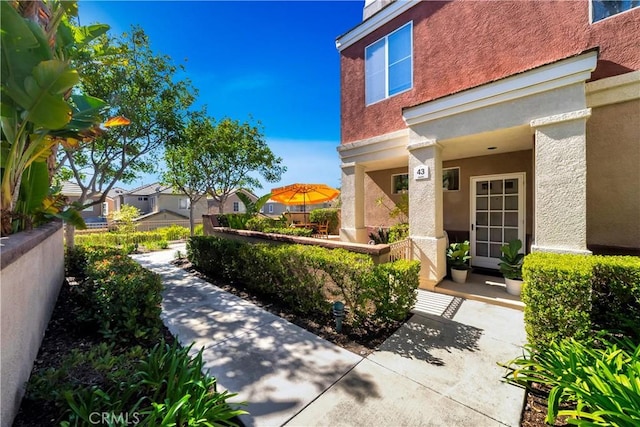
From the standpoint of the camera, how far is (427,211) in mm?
6398

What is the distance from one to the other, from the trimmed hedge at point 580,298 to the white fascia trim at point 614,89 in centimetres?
334

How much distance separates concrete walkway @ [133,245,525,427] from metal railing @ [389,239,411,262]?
126 cm

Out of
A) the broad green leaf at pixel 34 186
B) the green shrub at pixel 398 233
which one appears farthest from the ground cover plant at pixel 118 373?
the green shrub at pixel 398 233

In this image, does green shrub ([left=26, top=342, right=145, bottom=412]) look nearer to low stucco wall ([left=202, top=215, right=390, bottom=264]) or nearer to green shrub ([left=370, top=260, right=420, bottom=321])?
green shrub ([left=370, top=260, right=420, bottom=321])

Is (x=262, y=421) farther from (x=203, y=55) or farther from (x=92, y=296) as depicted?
(x=203, y=55)

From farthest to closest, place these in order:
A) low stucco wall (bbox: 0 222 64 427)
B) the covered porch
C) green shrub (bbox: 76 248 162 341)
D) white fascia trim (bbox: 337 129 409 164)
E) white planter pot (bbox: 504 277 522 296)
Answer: white fascia trim (bbox: 337 129 409 164)
white planter pot (bbox: 504 277 522 296)
the covered porch
green shrub (bbox: 76 248 162 341)
low stucco wall (bbox: 0 222 64 427)

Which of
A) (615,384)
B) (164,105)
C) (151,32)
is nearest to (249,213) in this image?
(164,105)

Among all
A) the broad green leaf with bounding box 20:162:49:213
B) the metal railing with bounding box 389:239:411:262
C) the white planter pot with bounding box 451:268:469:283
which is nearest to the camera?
the broad green leaf with bounding box 20:162:49:213

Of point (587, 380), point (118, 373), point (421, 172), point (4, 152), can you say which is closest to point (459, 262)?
point (421, 172)

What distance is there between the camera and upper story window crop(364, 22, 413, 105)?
25.7ft

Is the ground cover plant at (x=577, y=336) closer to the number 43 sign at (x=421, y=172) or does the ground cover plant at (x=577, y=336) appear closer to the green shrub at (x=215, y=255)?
the number 43 sign at (x=421, y=172)

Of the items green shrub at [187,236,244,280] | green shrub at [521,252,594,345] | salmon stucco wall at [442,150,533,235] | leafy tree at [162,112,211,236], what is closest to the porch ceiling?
salmon stucco wall at [442,150,533,235]

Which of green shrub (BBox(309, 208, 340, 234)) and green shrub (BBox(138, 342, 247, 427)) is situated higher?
green shrub (BBox(309, 208, 340, 234))

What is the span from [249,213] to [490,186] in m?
9.86
